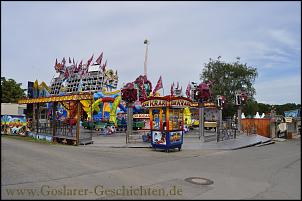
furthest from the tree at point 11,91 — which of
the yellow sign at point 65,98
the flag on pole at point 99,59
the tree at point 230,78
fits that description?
the tree at point 230,78

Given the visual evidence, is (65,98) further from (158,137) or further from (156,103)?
(158,137)

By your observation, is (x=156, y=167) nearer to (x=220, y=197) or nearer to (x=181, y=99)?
(x=220, y=197)

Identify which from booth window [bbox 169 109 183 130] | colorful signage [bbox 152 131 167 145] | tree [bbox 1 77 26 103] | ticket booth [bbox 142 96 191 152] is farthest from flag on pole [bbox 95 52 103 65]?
colorful signage [bbox 152 131 167 145]

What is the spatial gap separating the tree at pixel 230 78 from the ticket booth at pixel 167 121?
33.9 metres

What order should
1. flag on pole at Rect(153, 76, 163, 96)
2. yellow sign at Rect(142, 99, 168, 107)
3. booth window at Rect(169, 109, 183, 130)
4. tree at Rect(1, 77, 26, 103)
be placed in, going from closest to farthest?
1. booth window at Rect(169, 109, 183, 130)
2. yellow sign at Rect(142, 99, 168, 107)
3. flag on pole at Rect(153, 76, 163, 96)
4. tree at Rect(1, 77, 26, 103)

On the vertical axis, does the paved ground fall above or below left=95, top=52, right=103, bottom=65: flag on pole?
below

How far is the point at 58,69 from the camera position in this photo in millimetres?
45938

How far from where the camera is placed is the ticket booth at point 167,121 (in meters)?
15.7

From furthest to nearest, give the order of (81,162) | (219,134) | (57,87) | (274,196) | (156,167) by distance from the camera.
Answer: (57,87) < (219,134) < (81,162) < (156,167) < (274,196)

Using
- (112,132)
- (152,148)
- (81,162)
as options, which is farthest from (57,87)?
(81,162)

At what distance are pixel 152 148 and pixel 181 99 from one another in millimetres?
3270

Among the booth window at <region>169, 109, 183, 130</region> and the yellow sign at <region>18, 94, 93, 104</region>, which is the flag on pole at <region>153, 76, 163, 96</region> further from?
the booth window at <region>169, 109, 183, 130</region>

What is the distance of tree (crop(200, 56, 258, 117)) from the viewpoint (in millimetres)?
49781

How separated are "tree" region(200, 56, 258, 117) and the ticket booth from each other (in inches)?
1335
